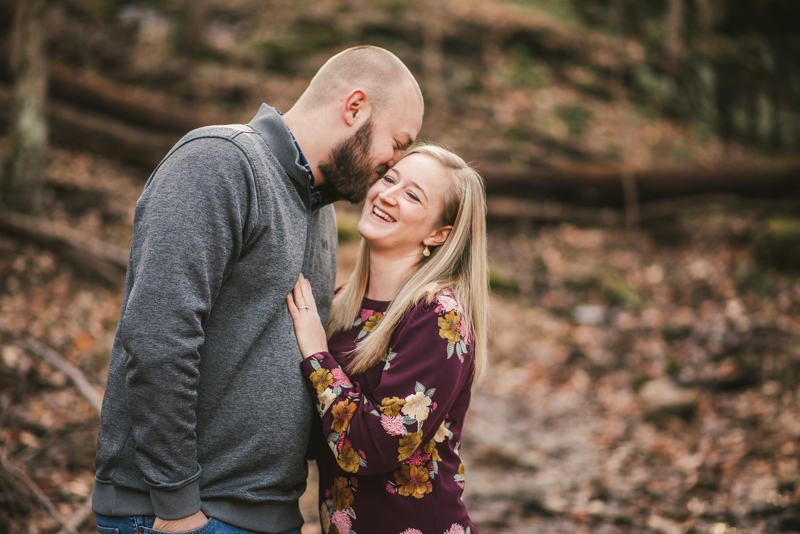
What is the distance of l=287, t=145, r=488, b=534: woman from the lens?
2.01 metres

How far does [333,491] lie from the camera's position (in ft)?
7.39

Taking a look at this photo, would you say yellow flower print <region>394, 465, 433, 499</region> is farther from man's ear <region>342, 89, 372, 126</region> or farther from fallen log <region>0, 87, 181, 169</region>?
fallen log <region>0, 87, 181, 169</region>

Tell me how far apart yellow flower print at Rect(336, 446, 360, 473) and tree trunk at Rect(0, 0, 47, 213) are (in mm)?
Result: 6596

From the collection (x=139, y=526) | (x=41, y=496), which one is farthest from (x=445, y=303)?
(x=41, y=496)

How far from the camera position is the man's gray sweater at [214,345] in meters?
1.71

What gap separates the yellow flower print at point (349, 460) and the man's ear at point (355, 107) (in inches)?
45.9

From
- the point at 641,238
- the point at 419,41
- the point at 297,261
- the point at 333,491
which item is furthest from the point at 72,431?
the point at 419,41

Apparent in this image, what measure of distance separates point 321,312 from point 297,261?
14.9 inches

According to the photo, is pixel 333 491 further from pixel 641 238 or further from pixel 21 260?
pixel 641 238

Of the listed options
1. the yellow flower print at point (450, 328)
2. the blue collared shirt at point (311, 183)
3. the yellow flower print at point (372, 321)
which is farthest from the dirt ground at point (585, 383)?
the yellow flower print at point (450, 328)

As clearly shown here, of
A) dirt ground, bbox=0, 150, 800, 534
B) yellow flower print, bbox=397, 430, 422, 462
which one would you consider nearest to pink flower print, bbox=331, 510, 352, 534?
yellow flower print, bbox=397, 430, 422, 462

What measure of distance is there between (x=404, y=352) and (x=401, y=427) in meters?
0.25

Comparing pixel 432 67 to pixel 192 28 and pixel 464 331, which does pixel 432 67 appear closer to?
pixel 192 28

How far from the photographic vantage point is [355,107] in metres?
2.24
